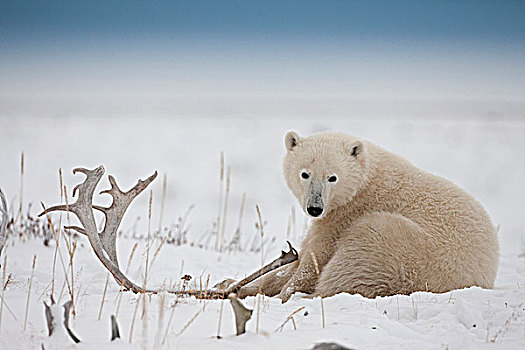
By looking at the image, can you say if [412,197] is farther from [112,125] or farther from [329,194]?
[112,125]

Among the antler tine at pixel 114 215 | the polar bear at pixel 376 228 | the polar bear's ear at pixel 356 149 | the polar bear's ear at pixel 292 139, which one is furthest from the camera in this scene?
the polar bear's ear at pixel 292 139

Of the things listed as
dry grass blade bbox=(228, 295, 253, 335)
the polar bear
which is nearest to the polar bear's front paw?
the polar bear

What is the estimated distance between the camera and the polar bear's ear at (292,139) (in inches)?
193

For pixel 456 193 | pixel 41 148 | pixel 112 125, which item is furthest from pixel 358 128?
pixel 456 193

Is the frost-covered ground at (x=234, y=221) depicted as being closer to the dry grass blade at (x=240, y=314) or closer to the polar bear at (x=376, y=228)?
the dry grass blade at (x=240, y=314)

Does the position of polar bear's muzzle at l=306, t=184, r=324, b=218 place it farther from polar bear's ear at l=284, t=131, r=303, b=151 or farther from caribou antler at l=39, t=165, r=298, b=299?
polar bear's ear at l=284, t=131, r=303, b=151

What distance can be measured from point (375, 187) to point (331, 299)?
1.32 m

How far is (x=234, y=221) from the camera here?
10.4 metres

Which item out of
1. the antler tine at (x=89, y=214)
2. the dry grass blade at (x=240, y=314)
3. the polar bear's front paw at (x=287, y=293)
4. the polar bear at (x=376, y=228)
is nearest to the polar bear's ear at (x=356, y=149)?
the polar bear at (x=376, y=228)

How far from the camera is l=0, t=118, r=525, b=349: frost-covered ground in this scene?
9.77 feet

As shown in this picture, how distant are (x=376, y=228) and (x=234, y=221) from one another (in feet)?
20.9

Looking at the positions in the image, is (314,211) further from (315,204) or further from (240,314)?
(240,314)

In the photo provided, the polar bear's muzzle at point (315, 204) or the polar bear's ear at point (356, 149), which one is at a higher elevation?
the polar bear's ear at point (356, 149)

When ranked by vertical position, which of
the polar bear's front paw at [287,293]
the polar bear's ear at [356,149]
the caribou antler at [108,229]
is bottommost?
the polar bear's front paw at [287,293]
